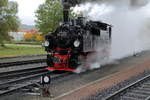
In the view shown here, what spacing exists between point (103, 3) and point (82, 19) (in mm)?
2360

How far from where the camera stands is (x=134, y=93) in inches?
303

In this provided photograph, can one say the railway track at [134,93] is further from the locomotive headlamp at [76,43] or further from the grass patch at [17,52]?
the grass patch at [17,52]

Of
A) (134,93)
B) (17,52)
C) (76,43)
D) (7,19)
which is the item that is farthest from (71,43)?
(7,19)

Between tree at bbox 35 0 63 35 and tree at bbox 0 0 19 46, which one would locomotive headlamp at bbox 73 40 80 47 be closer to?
tree at bbox 35 0 63 35

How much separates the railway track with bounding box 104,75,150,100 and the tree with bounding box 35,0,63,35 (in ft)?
78.6

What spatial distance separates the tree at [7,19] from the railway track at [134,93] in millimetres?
30076

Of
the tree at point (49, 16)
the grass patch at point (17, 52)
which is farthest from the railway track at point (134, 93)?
the tree at point (49, 16)

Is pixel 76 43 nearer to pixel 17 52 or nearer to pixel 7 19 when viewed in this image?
pixel 17 52

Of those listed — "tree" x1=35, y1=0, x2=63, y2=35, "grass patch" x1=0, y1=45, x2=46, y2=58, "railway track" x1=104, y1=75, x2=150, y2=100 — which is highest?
"tree" x1=35, y1=0, x2=63, y2=35

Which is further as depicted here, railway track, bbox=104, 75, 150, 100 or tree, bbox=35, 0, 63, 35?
tree, bbox=35, 0, 63, 35

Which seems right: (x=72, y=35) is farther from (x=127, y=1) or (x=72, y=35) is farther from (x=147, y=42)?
(x=147, y=42)

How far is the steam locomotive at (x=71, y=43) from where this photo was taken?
1155 centimetres

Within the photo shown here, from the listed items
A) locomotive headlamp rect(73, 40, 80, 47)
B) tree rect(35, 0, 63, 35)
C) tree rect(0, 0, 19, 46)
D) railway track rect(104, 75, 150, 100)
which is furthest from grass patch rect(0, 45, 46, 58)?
railway track rect(104, 75, 150, 100)

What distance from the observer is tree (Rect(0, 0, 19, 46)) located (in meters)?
36.3
